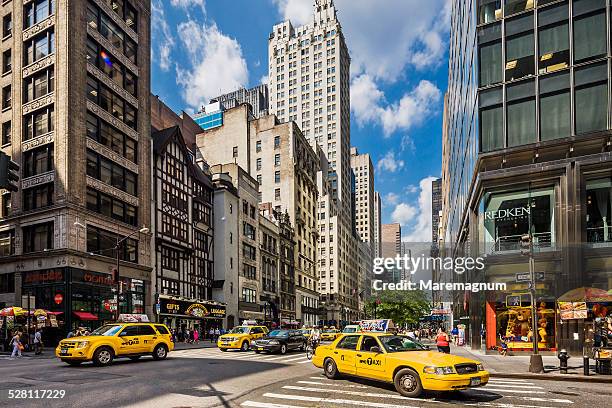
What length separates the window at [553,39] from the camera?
27.4 meters

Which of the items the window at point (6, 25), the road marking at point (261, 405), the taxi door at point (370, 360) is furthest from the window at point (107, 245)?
the road marking at point (261, 405)

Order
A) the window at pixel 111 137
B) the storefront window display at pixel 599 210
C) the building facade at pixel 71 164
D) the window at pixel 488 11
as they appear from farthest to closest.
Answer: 1. the window at pixel 111 137
2. the building facade at pixel 71 164
3. the window at pixel 488 11
4. the storefront window display at pixel 599 210

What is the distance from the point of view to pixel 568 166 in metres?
26.6

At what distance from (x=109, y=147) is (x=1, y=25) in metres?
15.6

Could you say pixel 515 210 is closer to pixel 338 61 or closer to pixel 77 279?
pixel 77 279

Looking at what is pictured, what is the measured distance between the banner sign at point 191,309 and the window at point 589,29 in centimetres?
4039

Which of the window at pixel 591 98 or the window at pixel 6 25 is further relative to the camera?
the window at pixel 6 25

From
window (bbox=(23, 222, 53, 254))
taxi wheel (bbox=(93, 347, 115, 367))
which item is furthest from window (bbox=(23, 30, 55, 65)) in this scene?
taxi wheel (bbox=(93, 347, 115, 367))

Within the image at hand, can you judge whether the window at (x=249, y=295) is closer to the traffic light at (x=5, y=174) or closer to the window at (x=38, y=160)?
the window at (x=38, y=160)

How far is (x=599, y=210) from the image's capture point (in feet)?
85.0

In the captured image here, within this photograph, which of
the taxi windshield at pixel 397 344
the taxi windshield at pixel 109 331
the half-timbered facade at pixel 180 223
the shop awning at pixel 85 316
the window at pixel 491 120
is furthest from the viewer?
the half-timbered facade at pixel 180 223

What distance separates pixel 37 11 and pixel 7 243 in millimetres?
20242

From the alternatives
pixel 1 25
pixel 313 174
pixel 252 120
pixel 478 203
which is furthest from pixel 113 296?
pixel 313 174

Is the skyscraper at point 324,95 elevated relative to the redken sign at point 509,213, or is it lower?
elevated
